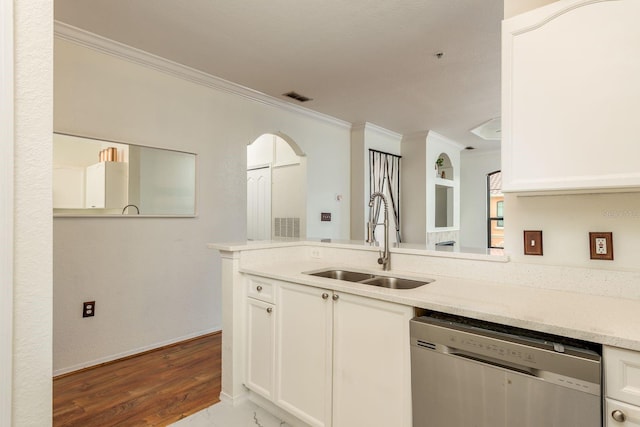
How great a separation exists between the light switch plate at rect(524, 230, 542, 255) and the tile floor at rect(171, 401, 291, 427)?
5.35 ft

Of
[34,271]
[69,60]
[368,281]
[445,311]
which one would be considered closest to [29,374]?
[34,271]

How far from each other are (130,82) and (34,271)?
2647 millimetres

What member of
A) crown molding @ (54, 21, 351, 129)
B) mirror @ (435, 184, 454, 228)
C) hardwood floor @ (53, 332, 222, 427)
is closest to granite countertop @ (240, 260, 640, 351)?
hardwood floor @ (53, 332, 222, 427)

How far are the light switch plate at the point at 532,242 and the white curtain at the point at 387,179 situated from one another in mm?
3393

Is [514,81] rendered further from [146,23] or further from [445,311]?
[146,23]

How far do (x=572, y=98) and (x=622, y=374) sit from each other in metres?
1.01

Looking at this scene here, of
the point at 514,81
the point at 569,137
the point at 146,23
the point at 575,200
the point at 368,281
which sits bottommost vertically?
the point at 368,281

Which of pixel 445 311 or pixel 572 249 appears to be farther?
pixel 572 249

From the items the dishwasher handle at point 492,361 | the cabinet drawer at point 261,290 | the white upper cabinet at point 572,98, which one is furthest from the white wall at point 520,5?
the cabinet drawer at point 261,290

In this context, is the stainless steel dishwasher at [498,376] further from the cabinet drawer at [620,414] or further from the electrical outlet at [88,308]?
the electrical outlet at [88,308]

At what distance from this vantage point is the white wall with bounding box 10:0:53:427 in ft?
2.45

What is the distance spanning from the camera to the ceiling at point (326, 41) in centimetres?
232

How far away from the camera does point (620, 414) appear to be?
41.9 inches

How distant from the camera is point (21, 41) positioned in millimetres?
749
